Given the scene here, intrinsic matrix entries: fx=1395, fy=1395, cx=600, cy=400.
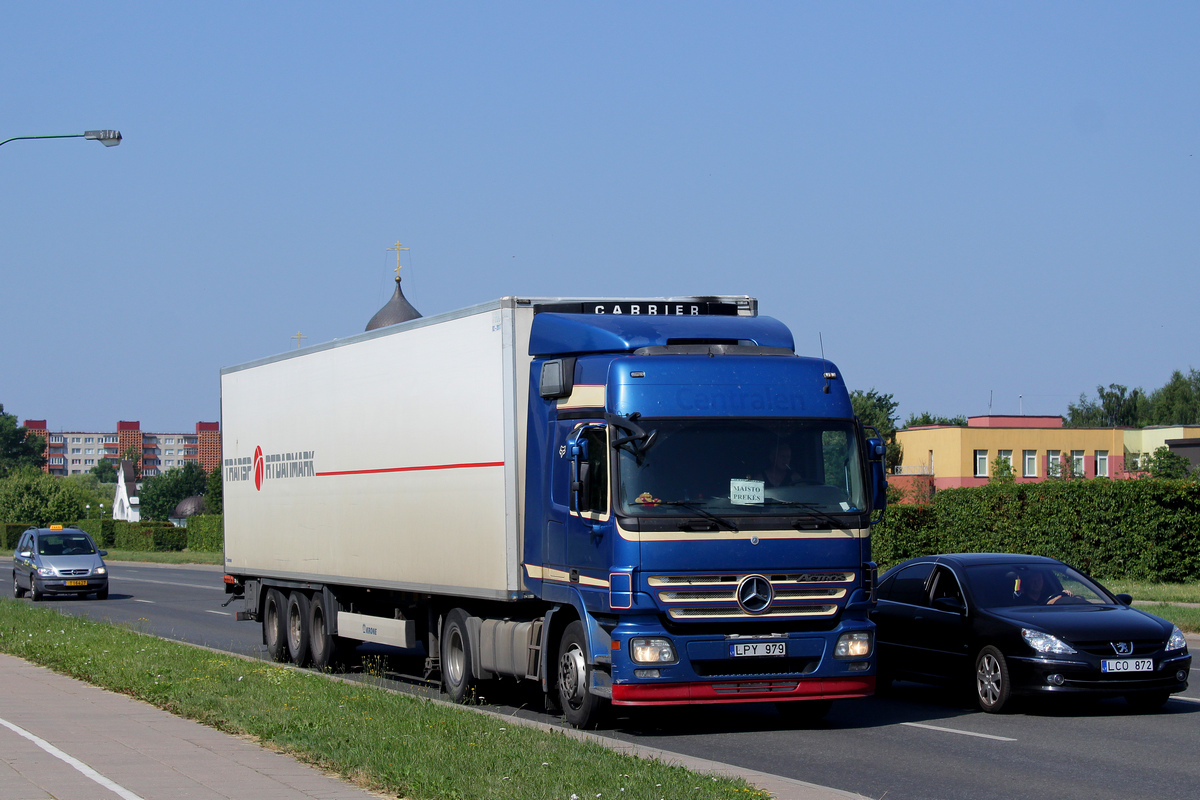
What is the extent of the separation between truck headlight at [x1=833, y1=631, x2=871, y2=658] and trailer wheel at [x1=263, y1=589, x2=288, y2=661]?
9.04m

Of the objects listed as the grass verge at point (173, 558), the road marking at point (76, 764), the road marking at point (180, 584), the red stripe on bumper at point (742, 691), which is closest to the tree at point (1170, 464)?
the grass verge at point (173, 558)

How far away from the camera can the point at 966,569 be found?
13242mm

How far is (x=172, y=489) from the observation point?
465ft

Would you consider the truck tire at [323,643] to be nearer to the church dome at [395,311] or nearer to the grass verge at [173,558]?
the grass verge at [173,558]

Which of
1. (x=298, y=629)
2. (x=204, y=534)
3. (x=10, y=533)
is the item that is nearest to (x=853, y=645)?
(x=298, y=629)

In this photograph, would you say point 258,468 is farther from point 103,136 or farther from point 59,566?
point 59,566

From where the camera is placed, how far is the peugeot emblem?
1067 centimetres

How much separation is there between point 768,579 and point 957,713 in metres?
3.07

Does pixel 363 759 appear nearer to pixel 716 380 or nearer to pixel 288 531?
pixel 716 380

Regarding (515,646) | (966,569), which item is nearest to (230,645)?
(515,646)

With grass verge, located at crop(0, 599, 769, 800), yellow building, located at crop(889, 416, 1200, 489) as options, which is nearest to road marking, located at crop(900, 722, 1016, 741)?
grass verge, located at crop(0, 599, 769, 800)

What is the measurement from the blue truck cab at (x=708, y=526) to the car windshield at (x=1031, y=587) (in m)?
2.24

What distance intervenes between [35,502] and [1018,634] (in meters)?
97.6

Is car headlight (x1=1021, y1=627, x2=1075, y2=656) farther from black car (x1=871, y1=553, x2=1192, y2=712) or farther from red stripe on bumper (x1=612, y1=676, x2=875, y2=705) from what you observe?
red stripe on bumper (x1=612, y1=676, x2=875, y2=705)
